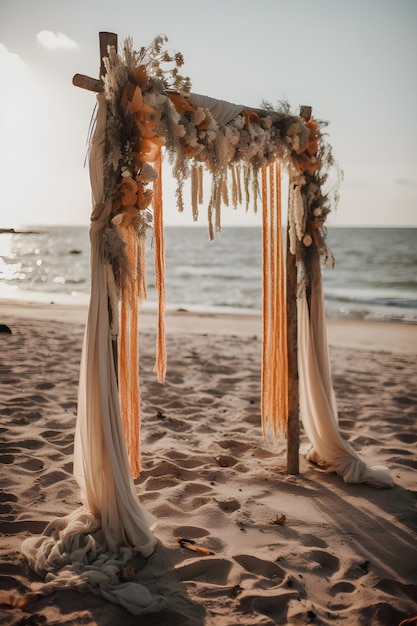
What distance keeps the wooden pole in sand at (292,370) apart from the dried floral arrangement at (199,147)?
0.43 feet

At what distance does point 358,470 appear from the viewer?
11.3 ft

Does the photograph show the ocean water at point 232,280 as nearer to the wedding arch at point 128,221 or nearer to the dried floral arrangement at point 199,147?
the dried floral arrangement at point 199,147

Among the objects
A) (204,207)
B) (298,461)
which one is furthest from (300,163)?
(298,461)

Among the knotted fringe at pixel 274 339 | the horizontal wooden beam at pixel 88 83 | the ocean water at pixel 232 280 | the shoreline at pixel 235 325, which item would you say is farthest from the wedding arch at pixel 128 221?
the ocean water at pixel 232 280

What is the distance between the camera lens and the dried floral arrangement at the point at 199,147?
99.6 inches

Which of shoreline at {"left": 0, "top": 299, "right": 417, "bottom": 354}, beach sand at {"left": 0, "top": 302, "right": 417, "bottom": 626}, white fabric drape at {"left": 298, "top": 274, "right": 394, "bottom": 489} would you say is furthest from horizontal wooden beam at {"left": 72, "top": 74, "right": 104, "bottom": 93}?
shoreline at {"left": 0, "top": 299, "right": 417, "bottom": 354}

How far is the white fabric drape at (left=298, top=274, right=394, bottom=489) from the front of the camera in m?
3.61

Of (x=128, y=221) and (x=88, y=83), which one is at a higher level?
(x=88, y=83)

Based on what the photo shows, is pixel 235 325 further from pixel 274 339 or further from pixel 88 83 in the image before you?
pixel 88 83

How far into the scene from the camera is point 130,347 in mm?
2838

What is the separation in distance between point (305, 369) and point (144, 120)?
2124mm

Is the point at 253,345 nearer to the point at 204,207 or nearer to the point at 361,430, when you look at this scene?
the point at 361,430

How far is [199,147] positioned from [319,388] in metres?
1.92

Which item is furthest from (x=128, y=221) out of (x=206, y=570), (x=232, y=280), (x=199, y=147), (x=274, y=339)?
(x=232, y=280)
